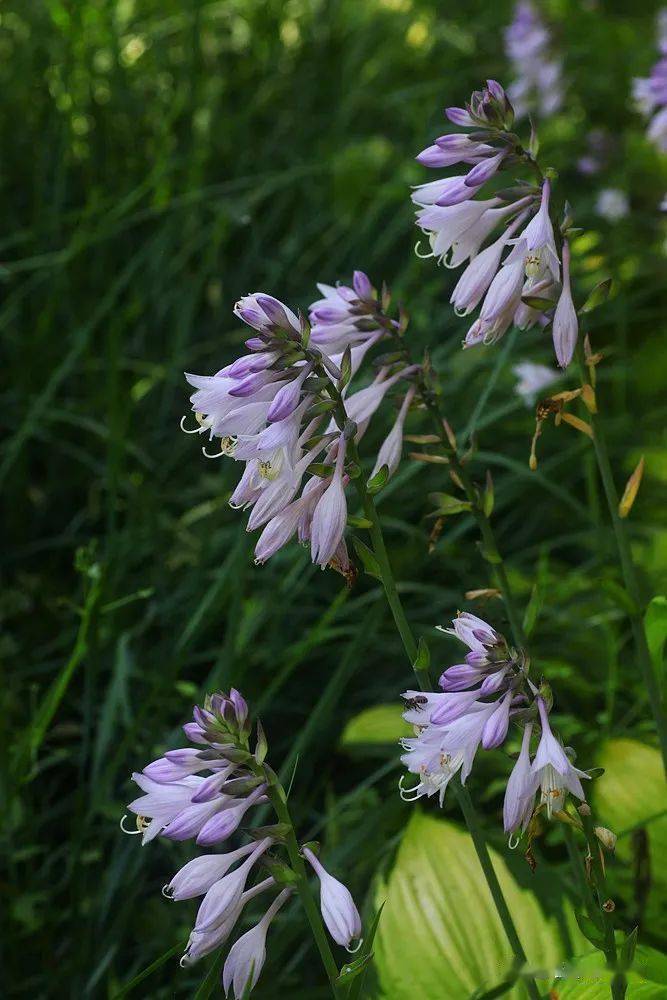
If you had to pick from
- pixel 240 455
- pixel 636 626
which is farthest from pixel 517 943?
pixel 240 455

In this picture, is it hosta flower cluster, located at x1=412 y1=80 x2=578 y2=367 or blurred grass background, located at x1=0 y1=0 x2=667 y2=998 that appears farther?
blurred grass background, located at x1=0 y1=0 x2=667 y2=998

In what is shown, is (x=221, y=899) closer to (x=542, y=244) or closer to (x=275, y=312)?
(x=275, y=312)

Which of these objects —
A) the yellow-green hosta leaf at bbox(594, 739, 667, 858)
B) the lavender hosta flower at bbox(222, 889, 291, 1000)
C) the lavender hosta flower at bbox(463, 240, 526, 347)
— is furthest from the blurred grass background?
the lavender hosta flower at bbox(222, 889, 291, 1000)

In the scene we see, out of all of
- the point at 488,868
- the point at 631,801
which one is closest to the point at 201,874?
the point at 488,868

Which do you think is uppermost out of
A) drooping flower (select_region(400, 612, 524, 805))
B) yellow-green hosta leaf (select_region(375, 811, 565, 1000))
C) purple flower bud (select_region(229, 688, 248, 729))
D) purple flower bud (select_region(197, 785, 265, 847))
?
purple flower bud (select_region(229, 688, 248, 729))

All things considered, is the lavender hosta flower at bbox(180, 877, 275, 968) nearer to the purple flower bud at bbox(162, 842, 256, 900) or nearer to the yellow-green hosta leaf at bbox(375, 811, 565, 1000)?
the purple flower bud at bbox(162, 842, 256, 900)

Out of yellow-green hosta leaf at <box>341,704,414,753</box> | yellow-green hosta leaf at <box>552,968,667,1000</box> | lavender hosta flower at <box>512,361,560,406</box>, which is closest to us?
yellow-green hosta leaf at <box>552,968,667,1000</box>
